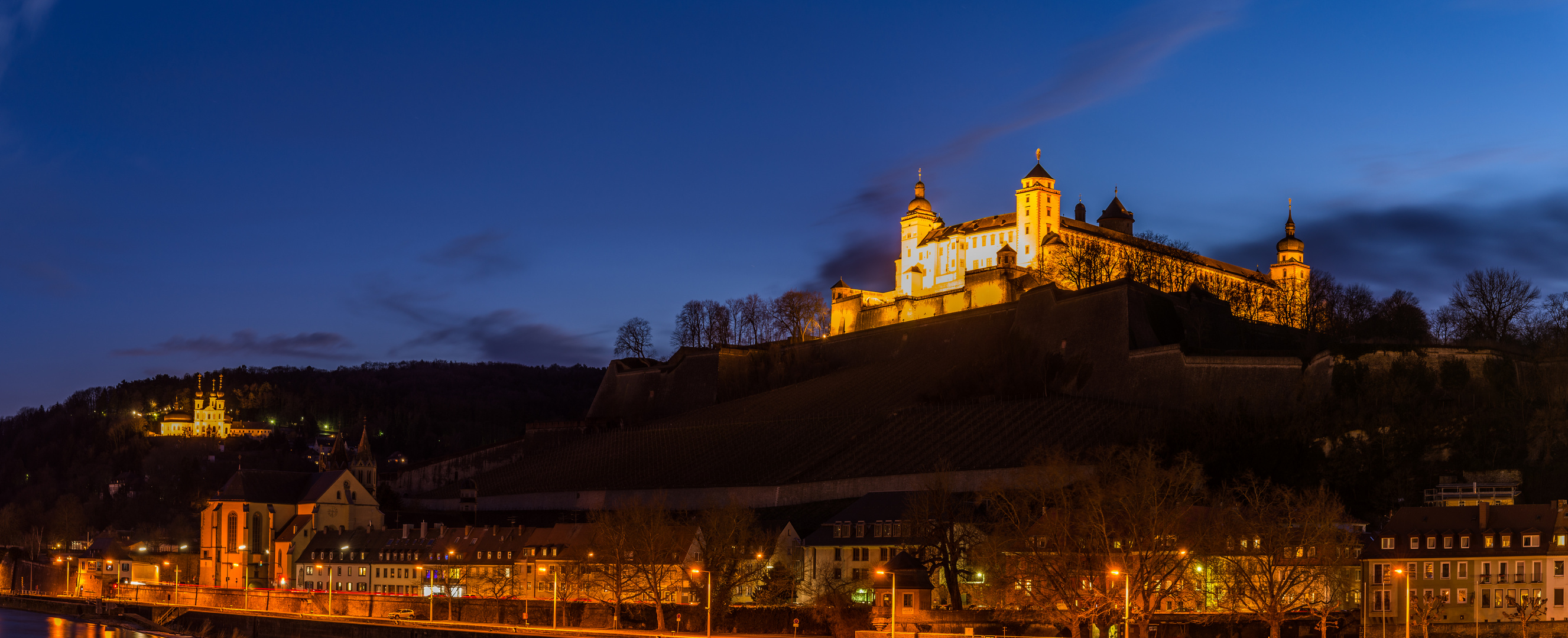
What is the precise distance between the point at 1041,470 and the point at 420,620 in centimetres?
2597

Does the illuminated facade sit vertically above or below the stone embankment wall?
above

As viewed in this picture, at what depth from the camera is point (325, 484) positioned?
9031cm

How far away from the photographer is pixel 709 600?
52062mm

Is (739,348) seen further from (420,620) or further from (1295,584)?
(1295,584)

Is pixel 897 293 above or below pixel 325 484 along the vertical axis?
above

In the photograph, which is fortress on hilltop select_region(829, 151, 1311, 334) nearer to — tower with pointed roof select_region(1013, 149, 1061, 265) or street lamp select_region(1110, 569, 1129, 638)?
tower with pointed roof select_region(1013, 149, 1061, 265)

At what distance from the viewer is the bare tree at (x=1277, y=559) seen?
4622 cm

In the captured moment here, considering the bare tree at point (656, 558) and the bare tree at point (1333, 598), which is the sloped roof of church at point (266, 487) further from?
the bare tree at point (1333, 598)

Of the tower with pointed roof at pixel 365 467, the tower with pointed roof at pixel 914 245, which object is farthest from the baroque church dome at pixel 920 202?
the tower with pointed roof at pixel 365 467

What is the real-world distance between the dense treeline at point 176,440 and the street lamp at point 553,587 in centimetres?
5264

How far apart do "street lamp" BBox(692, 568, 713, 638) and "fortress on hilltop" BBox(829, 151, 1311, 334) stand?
4630 cm

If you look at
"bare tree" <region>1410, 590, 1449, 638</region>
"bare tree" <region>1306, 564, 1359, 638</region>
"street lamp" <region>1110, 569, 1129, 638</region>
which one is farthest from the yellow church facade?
"bare tree" <region>1410, 590, 1449, 638</region>

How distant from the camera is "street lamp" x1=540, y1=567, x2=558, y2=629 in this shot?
196 feet

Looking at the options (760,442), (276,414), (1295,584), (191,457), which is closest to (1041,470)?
(1295,584)
